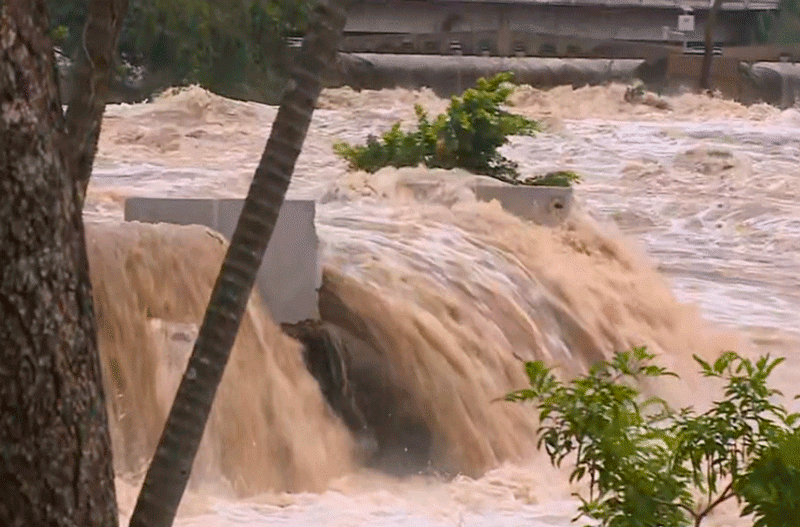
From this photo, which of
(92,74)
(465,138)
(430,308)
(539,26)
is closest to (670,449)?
(92,74)

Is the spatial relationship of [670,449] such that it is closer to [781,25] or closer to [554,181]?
[554,181]

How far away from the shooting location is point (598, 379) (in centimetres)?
278

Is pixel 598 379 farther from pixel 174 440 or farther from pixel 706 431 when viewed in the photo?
pixel 174 440

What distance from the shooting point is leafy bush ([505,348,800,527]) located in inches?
103

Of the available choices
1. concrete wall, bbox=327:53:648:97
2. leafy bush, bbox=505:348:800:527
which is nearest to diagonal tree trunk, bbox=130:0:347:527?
leafy bush, bbox=505:348:800:527

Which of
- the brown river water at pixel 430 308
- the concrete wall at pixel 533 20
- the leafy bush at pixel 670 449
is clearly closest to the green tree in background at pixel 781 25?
the concrete wall at pixel 533 20

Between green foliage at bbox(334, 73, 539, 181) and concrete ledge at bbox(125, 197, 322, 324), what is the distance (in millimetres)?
3831

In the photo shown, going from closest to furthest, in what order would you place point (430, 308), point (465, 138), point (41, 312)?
1. point (41, 312)
2. point (430, 308)
3. point (465, 138)

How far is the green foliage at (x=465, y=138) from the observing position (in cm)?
1022

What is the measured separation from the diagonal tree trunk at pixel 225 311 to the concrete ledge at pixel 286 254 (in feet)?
12.3

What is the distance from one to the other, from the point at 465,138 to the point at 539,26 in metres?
9.09

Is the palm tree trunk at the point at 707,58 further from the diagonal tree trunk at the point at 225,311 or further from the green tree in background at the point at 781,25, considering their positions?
the diagonal tree trunk at the point at 225,311

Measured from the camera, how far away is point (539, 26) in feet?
62.6

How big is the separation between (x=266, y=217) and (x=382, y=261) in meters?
4.61
